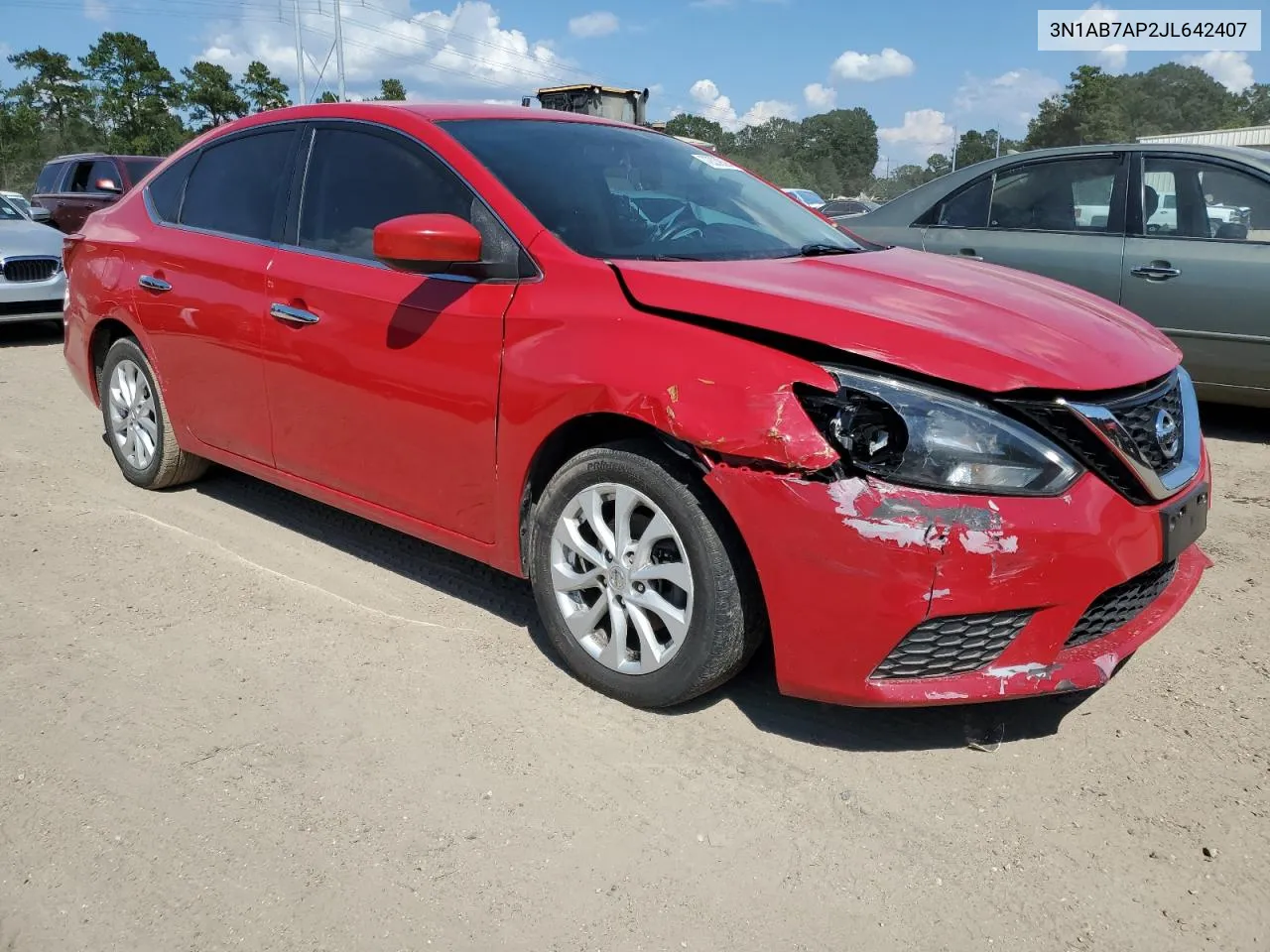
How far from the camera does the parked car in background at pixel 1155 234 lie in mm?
5523

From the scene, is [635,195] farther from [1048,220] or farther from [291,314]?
[1048,220]

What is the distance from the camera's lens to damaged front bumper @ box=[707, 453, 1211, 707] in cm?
238

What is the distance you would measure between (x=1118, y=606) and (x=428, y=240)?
2096mm

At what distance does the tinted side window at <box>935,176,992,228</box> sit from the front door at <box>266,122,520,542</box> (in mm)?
4033

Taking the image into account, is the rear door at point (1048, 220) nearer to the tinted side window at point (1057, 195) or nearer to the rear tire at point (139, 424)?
the tinted side window at point (1057, 195)

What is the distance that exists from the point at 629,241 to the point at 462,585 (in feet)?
4.71

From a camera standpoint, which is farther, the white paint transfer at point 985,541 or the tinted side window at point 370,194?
the tinted side window at point 370,194

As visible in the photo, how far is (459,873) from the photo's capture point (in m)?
2.28

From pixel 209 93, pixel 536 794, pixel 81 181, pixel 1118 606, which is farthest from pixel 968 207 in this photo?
pixel 209 93

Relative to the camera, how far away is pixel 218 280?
403cm

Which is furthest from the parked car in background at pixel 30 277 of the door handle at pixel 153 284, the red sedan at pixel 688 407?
the red sedan at pixel 688 407

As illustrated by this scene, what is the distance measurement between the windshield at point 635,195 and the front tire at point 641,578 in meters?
0.71

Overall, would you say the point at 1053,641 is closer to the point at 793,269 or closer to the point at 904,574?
the point at 904,574

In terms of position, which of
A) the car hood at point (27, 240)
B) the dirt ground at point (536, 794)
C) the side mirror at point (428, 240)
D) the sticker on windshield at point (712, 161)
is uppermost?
the car hood at point (27, 240)
